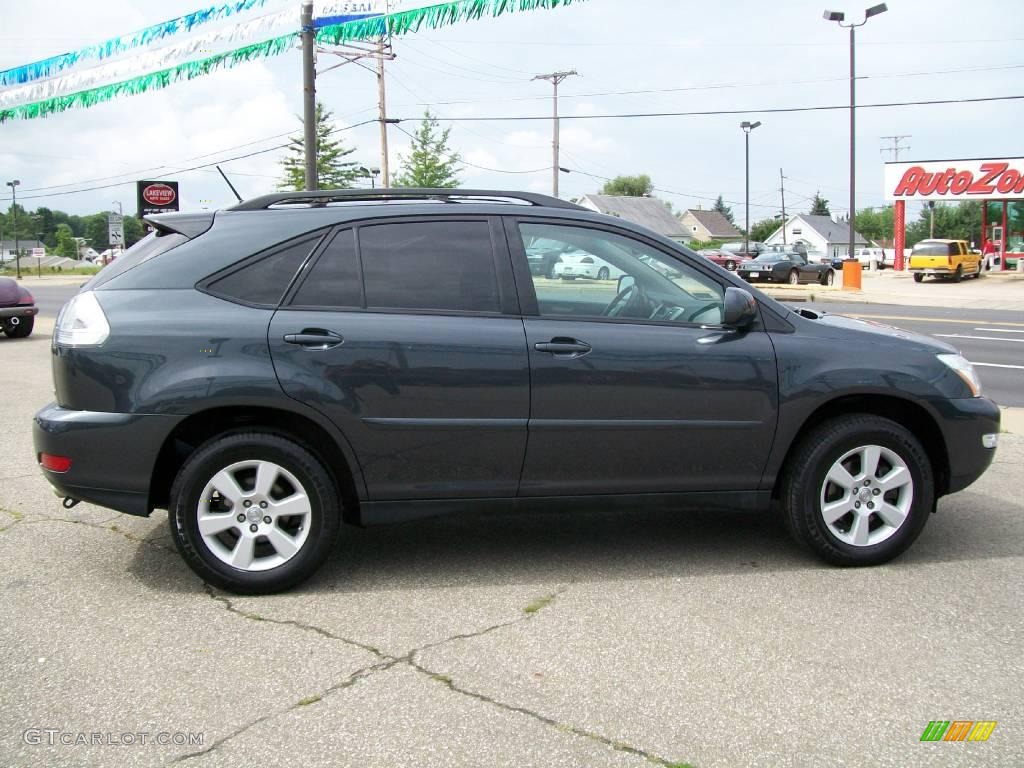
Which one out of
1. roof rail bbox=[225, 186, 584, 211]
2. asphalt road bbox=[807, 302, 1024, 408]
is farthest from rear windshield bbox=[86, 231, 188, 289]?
asphalt road bbox=[807, 302, 1024, 408]

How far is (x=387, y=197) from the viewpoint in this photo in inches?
182

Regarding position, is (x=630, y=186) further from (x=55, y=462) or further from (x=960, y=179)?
(x=55, y=462)

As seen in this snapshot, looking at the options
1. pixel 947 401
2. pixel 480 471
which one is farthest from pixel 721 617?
pixel 947 401

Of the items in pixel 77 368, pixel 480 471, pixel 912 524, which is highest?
pixel 77 368

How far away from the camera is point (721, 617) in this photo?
390 cm

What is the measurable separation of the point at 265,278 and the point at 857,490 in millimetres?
2860

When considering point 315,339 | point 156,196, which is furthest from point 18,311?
point 315,339

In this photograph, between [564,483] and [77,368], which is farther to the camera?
[564,483]

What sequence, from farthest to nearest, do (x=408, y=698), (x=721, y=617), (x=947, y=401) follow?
(x=947, y=401)
(x=721, y=617)
(x=408, y=698)

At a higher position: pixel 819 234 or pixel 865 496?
pixel 819 234

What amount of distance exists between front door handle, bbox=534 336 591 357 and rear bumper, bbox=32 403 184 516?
1.57 meters

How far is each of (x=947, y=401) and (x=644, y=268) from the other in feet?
5.11

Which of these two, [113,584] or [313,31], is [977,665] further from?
[313,31]

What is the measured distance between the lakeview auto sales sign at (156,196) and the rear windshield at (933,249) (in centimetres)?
3328
